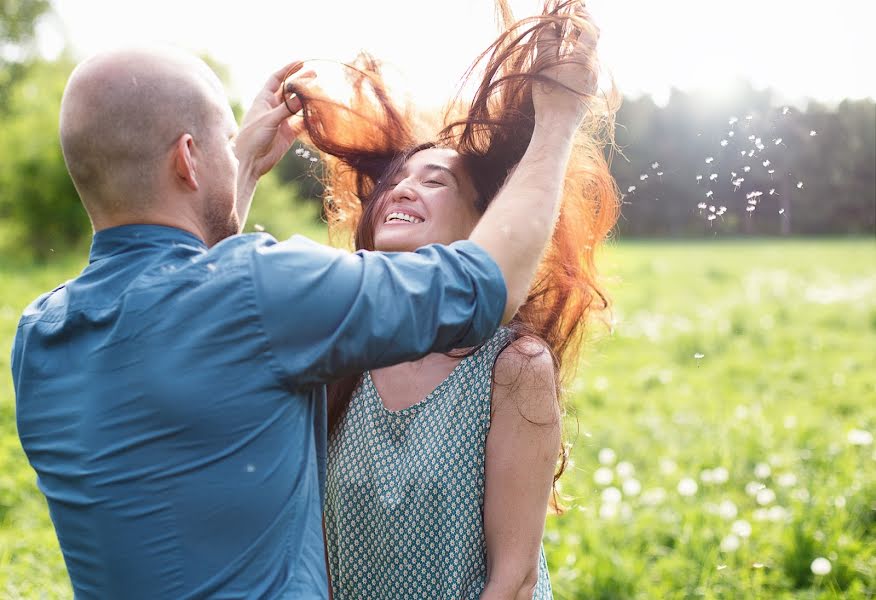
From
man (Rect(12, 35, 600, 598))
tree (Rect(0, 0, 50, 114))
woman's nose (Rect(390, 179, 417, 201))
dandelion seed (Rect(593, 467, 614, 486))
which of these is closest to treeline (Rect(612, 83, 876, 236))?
A: woman's nose (Rect(390, 179, 417, 201))

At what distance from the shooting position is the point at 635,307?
35.6 feet

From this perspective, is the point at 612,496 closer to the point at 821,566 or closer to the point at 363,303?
the point at 821,566

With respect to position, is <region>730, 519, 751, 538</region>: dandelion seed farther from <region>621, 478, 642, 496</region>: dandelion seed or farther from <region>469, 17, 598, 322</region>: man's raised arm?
<region>469, 17, 598, 322</region>: man's raised arm

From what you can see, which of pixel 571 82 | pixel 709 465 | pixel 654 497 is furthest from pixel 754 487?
pixel 571 82

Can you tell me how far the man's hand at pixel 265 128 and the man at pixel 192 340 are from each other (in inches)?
25.8

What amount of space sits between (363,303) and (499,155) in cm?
100

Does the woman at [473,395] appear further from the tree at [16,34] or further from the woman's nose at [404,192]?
the tree at [16,34]

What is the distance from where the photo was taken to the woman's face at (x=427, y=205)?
2.13 m

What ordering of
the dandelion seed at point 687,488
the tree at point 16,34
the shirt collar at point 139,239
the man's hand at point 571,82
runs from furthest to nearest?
the tree at point 16,34 → the dandelion seed at point 687,488 → the man's hand at point 571,82 → the shirt collar at point 139,239

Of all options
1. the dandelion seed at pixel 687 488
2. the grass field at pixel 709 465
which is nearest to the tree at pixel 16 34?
the grass field at pixel 709 465

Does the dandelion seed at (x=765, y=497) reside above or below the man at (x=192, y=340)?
below

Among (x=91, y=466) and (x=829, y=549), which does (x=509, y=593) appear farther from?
(x=829, y=549)

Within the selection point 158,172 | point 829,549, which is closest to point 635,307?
point 829,549

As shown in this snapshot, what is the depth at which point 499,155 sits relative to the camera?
7.21 feet
